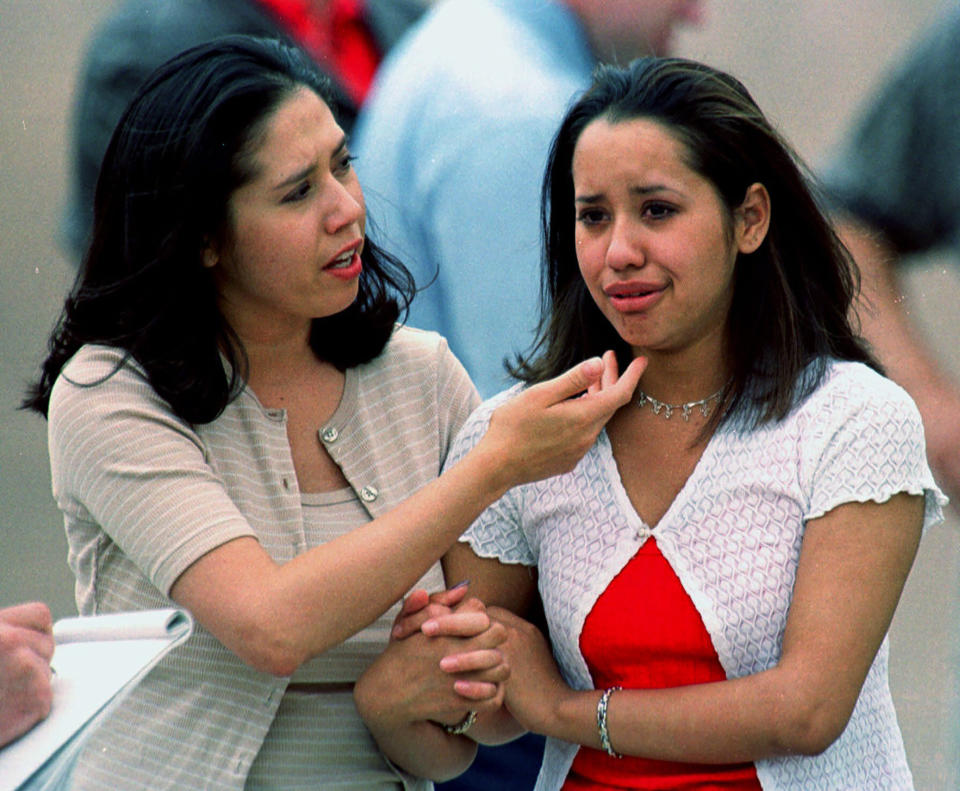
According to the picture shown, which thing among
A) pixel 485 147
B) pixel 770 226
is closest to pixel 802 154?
pixel 485 147

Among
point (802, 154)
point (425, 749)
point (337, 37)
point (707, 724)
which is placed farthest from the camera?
point (337, 37)

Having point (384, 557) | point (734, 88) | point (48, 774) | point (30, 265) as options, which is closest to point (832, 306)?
point (734, 88)

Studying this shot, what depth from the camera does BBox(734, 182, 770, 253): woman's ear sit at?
1762mm

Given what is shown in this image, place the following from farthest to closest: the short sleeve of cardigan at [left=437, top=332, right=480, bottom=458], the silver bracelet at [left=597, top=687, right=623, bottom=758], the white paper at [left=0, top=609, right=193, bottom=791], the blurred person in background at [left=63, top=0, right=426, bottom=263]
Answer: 1. the blurred person in background at [left=63, top=0, right=426, bottom=263]
2. the short sleeve of cardigan at [left=437, top=332, right=480, bottom=458]
3. the silver bracelet at [left=597, top=687, right=623, bottom=758]
4. the white paper at [left=0, top=609, right=193, bottom=791]

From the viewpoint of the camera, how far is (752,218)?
1775 mm

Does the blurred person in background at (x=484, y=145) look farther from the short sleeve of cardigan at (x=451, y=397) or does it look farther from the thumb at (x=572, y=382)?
the thumb at (x=572, y=382)

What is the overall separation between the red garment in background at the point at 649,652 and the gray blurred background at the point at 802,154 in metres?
0.95

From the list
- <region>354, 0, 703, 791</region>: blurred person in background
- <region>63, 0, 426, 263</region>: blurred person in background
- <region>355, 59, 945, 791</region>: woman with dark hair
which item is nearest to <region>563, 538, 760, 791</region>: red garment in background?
<region>355, 59, 945, 791</region>: woman with dark hair

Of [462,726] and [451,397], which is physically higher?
[451,397]

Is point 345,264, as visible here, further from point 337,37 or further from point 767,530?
point 337,37

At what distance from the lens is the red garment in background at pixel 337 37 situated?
2.56 m

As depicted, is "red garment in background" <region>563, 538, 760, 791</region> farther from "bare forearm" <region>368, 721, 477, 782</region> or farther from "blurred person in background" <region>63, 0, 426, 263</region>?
"blurred person in background" <region>63, 0, 426, 263</region>

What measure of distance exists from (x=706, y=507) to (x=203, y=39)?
149 centimetres

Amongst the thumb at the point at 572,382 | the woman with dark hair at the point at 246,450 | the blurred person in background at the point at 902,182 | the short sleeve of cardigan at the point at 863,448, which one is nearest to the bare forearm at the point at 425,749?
the woman with dark hair at the point at 246,450
